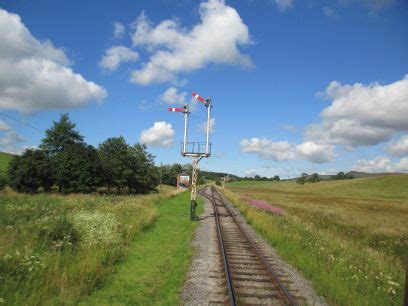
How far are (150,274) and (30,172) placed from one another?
4547 centimetres

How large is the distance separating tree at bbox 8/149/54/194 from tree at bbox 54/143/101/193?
153cm

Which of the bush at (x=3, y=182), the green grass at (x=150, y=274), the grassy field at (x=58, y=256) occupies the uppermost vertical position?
the bush at (x=3, y=182)

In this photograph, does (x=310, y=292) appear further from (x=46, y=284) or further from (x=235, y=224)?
(x=235, y=224)

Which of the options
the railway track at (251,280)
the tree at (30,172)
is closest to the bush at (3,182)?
the tree at (30,172)

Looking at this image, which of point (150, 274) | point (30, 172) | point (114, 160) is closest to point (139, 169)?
point (114, 160)

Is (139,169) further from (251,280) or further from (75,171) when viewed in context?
(251,280)

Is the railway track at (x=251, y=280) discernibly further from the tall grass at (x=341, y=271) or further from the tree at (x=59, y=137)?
the tree at (x=59, y=137)

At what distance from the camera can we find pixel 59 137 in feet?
212

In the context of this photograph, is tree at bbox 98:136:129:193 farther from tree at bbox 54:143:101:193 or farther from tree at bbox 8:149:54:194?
tree at bbox 8:149:54:194

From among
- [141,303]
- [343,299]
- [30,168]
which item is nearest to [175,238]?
[141,303]

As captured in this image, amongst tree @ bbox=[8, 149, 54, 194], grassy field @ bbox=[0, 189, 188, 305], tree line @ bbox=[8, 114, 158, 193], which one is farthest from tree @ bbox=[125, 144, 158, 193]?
grassy field @ bbox=[0, 189, 188, 305]

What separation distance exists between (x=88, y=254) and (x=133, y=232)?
4679 millimetres

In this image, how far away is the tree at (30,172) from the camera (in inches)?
1879

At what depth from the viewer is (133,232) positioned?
48.7 feet
